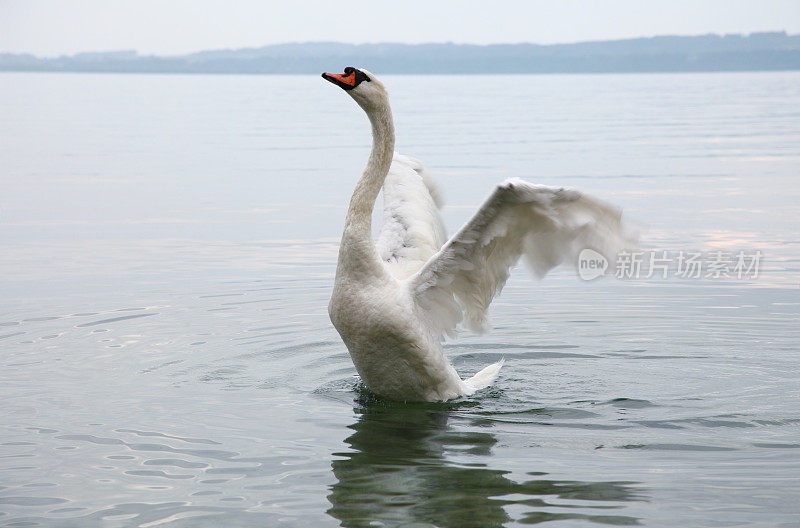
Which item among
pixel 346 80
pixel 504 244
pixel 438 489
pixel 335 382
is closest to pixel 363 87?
pixel 346 80

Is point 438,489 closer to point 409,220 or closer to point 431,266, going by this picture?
point 431,266

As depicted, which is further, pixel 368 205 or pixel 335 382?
pixel 335 382

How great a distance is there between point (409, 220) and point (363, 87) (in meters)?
2.05

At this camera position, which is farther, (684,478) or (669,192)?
(669,192)

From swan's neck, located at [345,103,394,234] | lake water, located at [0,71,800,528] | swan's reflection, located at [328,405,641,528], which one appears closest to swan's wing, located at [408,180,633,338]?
swan's neck, located at [345,103,394,234]

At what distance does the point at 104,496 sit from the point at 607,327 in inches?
246

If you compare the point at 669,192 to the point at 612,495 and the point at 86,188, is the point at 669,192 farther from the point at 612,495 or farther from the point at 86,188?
the point at 612,495

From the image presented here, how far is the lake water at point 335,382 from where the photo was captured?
6281 millimetres

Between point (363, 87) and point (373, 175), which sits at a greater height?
point (363, 87)

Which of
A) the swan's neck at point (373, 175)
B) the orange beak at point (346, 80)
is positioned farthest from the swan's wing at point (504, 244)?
the orange beak at point (346, 80)

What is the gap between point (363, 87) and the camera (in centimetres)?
766

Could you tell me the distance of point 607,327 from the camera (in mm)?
10961

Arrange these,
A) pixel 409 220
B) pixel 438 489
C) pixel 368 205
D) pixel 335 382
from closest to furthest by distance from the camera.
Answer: pixel 438 489 < pixel 368 205 < pixel 335 382 < pixel 409 220

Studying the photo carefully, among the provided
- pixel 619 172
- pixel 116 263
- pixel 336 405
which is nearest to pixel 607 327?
pixel 336 405
